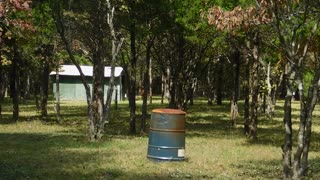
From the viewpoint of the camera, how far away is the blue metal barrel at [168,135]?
13.2 m

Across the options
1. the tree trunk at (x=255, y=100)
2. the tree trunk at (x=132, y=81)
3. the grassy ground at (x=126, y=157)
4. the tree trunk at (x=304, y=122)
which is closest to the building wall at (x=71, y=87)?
the tree trunk at (x=132, y=81)

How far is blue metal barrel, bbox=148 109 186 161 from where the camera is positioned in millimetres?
13227

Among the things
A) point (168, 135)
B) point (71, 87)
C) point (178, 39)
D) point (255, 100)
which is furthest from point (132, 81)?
point (71, 87)

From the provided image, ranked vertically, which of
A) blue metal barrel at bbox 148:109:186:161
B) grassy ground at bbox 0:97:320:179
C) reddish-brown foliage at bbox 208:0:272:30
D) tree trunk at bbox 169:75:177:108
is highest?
reddish-brown foliage at bbox 208:0:272:30

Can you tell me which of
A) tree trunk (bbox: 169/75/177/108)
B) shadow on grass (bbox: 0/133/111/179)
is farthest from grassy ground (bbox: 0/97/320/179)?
tree trunk (bbox: 169/75/177/108)

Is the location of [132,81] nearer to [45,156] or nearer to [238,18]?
[45,156]

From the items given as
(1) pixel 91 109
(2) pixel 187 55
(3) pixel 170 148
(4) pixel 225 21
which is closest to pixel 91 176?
(3) pixel 170 148

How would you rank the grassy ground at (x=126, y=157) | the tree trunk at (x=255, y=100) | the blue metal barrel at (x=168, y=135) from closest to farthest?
the grassy ground at (x=126, y=157)
the blue metal barrel at (x=168, y=135)
the tree trunk at (x=255, y=100)

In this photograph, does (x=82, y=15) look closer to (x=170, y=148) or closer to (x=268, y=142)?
(x=268, y=142)

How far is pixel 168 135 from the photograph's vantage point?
13.2 metres

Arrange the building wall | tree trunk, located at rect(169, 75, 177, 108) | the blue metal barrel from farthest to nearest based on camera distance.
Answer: the building wall
tree trunk, located at rect(169, 75, 177, 108)
the blue metal barrel

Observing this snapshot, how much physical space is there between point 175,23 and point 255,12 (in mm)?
12038

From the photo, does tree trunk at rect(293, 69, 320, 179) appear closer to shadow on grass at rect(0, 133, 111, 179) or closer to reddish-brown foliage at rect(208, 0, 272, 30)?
reddish-brown foliage at rect(208, 0, 272, 30)

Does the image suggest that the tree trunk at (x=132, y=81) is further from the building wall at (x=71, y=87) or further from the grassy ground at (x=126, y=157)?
the building wall at (x=71, y=87)
